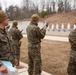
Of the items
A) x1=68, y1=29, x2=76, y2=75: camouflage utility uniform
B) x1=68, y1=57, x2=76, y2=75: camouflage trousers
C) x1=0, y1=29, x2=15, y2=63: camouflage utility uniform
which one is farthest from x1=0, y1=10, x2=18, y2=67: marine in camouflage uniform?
x1=68, y1=57, x2=76, y2=75: camouflage trousers

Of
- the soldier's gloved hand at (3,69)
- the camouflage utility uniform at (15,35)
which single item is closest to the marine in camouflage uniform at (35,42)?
the camouflage utility uniform at (15,35)

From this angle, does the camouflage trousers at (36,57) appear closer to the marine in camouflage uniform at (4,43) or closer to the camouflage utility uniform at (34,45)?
the camouflage utility uniform at (34,45)

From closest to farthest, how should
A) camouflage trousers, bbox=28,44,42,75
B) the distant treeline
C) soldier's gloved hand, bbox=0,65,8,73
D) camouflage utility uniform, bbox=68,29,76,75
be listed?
soldier's gloved hand, bbox=0,65,8,73 < camouflage utility uniform, bbox=68,29,76,75 < camouflage trousers, bbox=28,44,42,75 < the distant treeline

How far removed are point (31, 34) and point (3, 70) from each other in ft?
7.10

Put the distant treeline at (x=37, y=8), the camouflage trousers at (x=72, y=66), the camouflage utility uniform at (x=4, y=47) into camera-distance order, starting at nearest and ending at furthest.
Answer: the camouflage utility uniform at (x=4, y=47), the camouflage trousers at (x=72, y=66), the distant treeline at (x=37, y=8)

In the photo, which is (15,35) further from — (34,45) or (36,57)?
(36,57)

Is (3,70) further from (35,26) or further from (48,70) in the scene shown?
(48,70)

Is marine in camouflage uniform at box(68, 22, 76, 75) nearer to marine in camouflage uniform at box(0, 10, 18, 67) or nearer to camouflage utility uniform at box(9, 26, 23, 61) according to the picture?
marine in camouflage uniform at box(0, 10, 18, 67)

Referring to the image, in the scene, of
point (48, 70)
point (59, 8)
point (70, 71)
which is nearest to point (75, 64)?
point (70, 71)

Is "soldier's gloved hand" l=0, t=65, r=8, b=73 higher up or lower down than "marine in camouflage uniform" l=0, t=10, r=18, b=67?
lower down

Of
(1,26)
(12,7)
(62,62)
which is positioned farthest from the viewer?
(12,7)

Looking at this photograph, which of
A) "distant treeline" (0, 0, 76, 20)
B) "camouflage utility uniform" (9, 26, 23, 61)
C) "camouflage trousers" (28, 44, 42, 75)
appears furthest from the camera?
"distant treeline" (0, 0, 76, 20)

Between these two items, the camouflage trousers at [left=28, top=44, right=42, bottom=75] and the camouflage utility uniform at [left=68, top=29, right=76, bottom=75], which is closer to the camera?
the camouflage utility uniform at [left=68, top=29, right=76, bottom=75]

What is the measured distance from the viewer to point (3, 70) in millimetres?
2443
